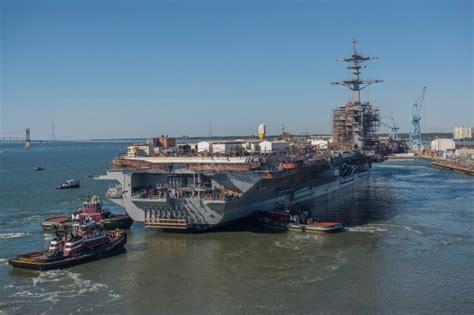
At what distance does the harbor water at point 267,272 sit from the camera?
2358 cm

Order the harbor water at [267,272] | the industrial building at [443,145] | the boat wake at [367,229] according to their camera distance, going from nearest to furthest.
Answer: the harbor water at [267,272] → the boat wake at [367,229] → the industrial building at [443,145]

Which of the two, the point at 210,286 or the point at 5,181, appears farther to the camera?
the point at 5,181

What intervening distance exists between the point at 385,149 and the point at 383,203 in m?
41.3

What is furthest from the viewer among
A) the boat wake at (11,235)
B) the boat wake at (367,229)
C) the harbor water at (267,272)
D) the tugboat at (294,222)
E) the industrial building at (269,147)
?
the industrial building at (269,147)

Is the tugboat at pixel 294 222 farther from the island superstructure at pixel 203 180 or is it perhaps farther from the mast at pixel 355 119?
the mast at pixel 355 119

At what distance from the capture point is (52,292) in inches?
1008

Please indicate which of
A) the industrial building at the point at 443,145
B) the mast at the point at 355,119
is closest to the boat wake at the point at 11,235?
the mast at the point at 355,119

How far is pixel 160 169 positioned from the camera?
38188 mm

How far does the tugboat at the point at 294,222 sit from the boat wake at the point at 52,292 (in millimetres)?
16445

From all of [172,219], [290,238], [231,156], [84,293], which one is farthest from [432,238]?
[84,293]

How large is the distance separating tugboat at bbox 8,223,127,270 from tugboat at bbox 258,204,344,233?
12.0m

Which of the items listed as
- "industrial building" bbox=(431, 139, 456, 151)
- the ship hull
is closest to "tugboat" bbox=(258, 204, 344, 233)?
the ship hull

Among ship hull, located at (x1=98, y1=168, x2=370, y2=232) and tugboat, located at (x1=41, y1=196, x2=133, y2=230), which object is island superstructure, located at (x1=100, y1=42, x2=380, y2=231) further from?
tugboat, located at (x1=41, y1=196, x2=133, y2=230)

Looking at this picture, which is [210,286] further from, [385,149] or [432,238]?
[385,149]
